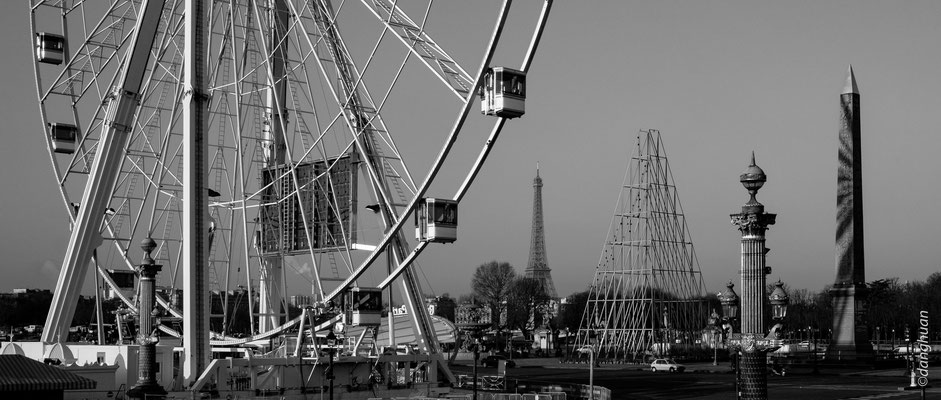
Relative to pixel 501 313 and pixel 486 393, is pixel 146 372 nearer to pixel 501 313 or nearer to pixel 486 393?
pixel 486 393

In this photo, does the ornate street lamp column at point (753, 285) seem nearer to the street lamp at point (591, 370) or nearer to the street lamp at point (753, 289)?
the street lamp at point (753, 289)

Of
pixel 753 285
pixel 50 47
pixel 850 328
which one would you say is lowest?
pixel 850 328

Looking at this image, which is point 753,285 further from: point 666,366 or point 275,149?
point 666,366

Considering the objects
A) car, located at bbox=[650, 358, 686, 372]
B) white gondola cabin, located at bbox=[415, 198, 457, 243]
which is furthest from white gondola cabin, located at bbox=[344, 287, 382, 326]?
car, located at bbox=[650, 358, 686, 372]

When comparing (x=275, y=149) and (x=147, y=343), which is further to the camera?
(x=275, y=149)

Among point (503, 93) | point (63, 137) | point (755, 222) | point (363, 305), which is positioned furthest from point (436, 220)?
point (63, 137)

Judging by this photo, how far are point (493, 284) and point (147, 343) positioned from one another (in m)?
95.8

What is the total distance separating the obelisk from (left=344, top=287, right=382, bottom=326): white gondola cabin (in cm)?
4113

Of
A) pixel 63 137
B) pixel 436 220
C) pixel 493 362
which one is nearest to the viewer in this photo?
pixel 436 220

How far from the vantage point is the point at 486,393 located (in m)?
44.1

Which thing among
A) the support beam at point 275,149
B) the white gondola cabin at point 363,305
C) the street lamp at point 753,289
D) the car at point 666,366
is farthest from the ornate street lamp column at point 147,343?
the car at point 666,366

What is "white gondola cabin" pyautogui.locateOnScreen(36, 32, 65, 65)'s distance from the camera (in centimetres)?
4597

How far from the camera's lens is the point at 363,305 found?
42.2 m

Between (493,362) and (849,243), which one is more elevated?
(849,243)
